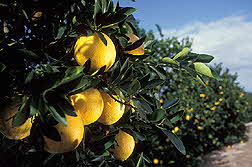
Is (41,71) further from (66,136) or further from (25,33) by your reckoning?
(25,33)

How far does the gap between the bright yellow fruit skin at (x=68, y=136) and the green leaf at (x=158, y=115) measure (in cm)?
36

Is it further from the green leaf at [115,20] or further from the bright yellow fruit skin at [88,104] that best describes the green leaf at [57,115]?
the green leaf at [115,20]

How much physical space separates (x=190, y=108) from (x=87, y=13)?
476 cm

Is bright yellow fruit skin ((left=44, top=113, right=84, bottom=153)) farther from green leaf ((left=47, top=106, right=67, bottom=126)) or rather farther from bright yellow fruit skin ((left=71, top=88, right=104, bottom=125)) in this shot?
green leaf ((left=47, top=106, right=67, bottom=126))

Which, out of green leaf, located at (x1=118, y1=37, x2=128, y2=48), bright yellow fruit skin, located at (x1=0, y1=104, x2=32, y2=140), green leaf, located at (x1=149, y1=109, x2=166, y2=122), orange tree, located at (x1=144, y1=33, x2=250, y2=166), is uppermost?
green leaf, located at (x1=118, y1=37, x2=128, y2=48)

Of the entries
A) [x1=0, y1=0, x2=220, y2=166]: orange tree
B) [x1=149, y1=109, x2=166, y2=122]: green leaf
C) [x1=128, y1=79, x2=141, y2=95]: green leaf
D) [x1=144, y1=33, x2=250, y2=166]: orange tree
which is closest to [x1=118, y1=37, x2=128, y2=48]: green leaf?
[x1=0, y1=0, x2=220, y2=166]: orange tree

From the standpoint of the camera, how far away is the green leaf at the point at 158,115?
106cm

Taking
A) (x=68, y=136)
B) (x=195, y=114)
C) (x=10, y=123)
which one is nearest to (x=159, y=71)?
(x=68, y=136)

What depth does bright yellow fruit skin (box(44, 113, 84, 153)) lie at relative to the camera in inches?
30.7

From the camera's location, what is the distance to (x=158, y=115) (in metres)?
1.06

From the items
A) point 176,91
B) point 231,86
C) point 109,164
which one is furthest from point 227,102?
point 109,164

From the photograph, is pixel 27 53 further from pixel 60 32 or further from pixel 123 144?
pixel 123 144

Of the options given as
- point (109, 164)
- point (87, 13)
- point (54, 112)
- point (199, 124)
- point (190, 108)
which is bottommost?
point (199, 124)

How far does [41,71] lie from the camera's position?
2.64 feet
